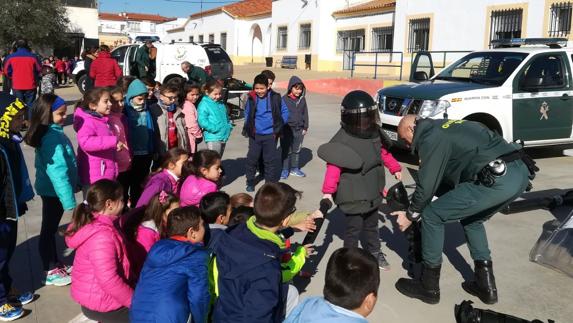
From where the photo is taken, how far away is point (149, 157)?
A: 19.0 ft

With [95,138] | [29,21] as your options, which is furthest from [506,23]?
[29,21]

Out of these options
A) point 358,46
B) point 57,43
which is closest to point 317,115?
point 358,46

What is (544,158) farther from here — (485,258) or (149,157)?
(149,157)

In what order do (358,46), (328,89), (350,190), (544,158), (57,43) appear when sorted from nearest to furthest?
(350,190), (544,158), (328,89), (358,46), (57,43)

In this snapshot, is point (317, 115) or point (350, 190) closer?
point (350, 190)

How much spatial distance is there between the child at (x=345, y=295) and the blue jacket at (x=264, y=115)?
4786 millimetres

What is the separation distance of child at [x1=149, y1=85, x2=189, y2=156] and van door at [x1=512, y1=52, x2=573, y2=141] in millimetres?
5320

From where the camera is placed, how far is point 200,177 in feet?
14.8

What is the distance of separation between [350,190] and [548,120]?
5991 millimetres

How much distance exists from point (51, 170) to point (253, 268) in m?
2.28

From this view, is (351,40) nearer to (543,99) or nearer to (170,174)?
(543,99)

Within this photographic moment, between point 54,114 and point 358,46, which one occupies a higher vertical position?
point 358,46

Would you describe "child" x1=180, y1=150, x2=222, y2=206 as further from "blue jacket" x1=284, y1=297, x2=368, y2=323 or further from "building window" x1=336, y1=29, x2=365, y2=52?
"building window" x1=336, y1=29, x2=365, y2=52

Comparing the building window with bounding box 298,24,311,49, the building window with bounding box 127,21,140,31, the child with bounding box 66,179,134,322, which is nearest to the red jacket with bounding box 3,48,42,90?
the child with bounding box 66,179,134,322
